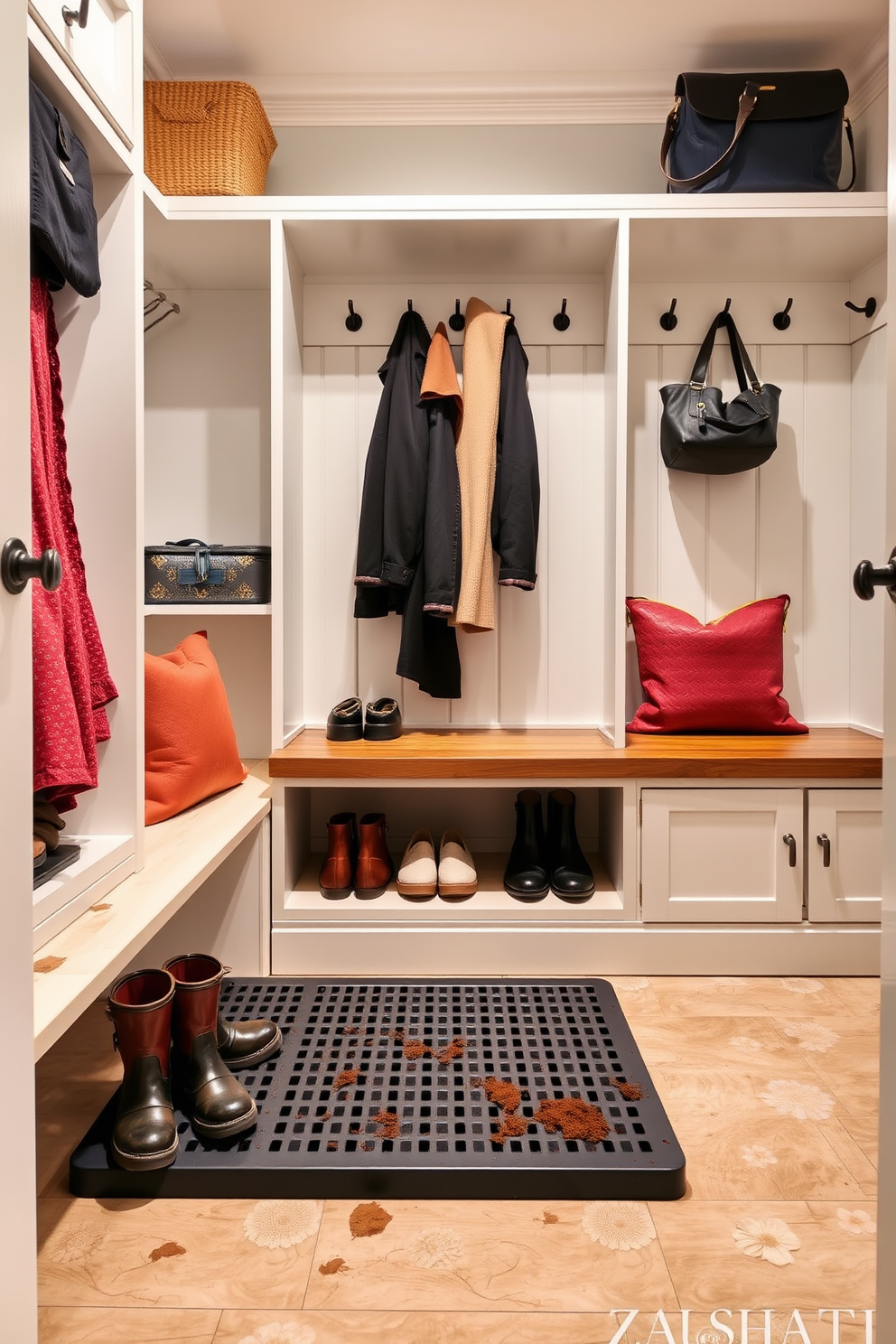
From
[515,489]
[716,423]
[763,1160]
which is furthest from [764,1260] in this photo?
[716,423]

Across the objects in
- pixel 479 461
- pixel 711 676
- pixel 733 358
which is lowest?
pixel 711 676

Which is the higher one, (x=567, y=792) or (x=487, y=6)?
(x=487, y=6)

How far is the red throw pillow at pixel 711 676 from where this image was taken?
2383 mm

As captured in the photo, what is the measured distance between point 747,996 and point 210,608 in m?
1.66

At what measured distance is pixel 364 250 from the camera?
7.79 ft

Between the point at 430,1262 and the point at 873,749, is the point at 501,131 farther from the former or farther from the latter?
the point at 430,1262

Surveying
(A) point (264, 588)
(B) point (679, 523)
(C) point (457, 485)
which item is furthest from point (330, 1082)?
(B) point (679, 523)

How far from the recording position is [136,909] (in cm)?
141

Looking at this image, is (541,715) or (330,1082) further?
(541,715)

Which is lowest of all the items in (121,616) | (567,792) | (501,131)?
(567,792)

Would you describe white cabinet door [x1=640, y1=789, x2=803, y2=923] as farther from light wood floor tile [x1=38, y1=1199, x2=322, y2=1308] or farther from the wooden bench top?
light wood floor tile [x1=38, y1=1199, x2=322, y2=1308]

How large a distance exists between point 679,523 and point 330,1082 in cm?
182

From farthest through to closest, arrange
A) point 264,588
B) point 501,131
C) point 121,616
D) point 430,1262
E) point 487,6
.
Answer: point 501,131 → point 264,588 → point 487,6 → point 121,616 → point 430,1262

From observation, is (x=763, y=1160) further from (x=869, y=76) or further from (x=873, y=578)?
(x=869, y=76)
